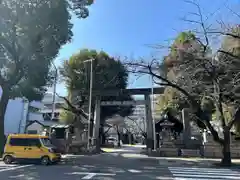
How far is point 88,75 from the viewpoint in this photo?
31.9 meters

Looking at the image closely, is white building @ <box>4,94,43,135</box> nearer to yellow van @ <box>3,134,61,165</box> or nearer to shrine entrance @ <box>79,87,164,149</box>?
shrine entrance @ <box>79,87,164,149</box>

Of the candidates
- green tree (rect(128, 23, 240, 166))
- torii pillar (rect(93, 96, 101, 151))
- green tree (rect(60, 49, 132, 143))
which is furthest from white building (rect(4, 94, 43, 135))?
green tree (rect(128, 23, 240, 166))

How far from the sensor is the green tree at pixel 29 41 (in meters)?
18.1

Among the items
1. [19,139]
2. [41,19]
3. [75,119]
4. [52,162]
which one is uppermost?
[41,19]

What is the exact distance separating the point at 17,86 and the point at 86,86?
10841 mm

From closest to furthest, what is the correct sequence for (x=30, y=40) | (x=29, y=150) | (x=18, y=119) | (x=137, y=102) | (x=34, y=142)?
1. (x=29, y=150)
2. (x=34, y=142)
3. (x=30, y=40)
4. (x=137, y=102)
5. (x=18, y=119)

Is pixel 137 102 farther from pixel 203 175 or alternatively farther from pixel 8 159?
pixel 203 175

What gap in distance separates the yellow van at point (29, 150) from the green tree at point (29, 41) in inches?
155

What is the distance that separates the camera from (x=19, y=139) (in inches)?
666

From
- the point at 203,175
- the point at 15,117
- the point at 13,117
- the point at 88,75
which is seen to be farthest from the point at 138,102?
the point at 15,117

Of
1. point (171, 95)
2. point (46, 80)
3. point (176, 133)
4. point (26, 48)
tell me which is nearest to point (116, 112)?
point (176, 133)

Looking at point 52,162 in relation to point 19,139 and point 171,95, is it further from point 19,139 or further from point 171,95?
point 171,95

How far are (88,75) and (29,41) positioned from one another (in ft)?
43.9

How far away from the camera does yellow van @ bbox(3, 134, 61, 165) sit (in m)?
16.3
